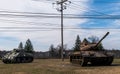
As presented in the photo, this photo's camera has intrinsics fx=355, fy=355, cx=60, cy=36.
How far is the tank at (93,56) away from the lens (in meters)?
33.7

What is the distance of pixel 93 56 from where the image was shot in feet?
111

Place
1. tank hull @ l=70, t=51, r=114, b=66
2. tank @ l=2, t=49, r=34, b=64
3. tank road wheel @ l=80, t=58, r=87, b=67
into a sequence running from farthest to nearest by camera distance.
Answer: tank @ l=2, t=49, r=34, b=64
tank hull @ l=70, t=51, r=114, b=66
tank road wheel @ l=80, t=58, r=87, b=67

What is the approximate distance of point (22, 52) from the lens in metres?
45.0

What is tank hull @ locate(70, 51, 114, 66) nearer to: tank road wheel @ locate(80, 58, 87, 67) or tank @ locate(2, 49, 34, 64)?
tank road wheel @ locate(80, 58, 87, 67)

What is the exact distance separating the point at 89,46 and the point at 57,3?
24.0 metres

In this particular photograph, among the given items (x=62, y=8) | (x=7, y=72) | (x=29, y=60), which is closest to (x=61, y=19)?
(x=62, y=8)

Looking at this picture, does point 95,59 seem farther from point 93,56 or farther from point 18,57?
point 18,57

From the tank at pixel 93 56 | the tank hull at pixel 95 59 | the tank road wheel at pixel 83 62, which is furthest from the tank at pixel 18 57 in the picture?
the tank road wheel at pixel 83 62

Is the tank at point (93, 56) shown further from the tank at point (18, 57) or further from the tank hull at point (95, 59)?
the tank at point (18, 57)

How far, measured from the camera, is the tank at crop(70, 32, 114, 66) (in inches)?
1328

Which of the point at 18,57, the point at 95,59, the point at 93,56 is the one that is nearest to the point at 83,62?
the point at 93,56

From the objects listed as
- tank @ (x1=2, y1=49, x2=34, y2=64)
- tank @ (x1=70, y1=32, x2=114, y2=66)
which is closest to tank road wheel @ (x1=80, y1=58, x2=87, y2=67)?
tank @ (x1=70, y1=32, x2=114, y2=66)

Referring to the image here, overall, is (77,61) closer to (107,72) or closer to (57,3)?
(107,72)

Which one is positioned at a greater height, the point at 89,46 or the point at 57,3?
the point at 57,3
